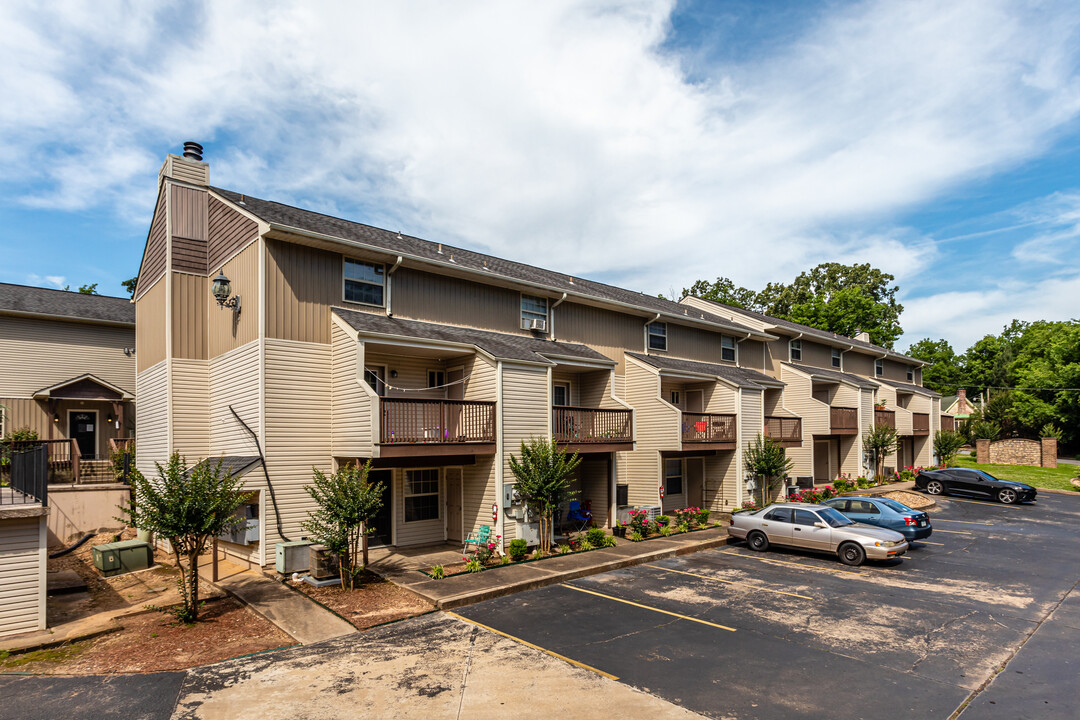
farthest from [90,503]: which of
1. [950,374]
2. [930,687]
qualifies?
[950,374]

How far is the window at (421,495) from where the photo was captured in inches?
669

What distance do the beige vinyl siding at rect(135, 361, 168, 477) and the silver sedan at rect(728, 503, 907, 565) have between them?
1692 centimetres

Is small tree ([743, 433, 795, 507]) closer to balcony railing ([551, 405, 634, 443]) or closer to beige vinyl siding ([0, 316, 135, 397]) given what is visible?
balcony railing ([551, 405, 634, 443])

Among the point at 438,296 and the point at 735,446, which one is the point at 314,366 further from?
the point at 735,446

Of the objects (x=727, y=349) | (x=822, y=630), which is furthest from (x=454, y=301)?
(x=727, y=349)

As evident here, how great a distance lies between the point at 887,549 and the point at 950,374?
8040 cm

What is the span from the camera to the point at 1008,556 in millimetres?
16906

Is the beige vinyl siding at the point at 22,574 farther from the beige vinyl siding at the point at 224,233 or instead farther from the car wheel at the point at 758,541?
the car wheel at the point at 758,541

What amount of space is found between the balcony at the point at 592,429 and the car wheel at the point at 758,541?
4393 mm

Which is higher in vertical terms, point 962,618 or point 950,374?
point 950,374

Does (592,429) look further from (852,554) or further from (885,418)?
(885,418)

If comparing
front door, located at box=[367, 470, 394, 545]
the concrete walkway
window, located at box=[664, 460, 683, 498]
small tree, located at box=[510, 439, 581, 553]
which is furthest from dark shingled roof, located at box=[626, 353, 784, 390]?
the concrete walkway

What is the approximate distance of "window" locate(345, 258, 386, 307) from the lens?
16172 mm

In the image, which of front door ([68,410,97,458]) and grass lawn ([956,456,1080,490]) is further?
grass lawn ([956,456,1080,490])
